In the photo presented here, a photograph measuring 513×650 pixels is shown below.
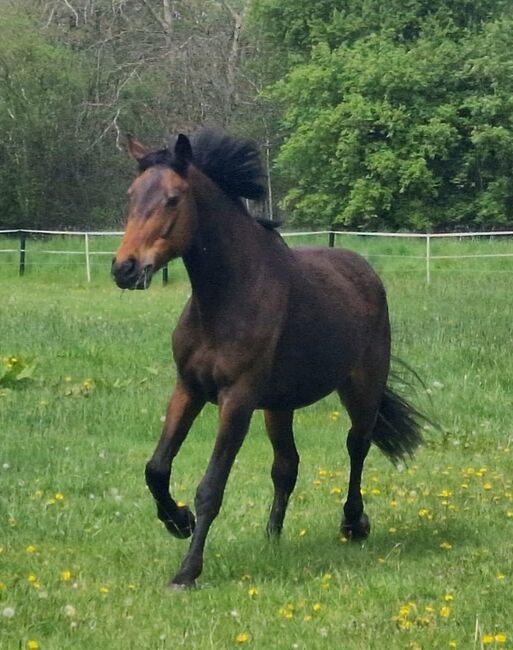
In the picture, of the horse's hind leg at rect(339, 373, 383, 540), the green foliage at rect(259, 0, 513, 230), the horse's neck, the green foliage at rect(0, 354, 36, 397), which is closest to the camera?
the horse's neck

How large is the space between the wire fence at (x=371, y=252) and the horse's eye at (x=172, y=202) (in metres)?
21.8

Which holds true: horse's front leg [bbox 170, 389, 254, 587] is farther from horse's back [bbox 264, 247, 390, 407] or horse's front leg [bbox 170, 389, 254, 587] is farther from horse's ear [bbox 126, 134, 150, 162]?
horse's ear [bbox 126, 134, 150, 162]

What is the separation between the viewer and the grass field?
17.9 ft

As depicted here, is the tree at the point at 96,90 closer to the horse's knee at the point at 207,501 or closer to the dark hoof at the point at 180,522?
the dark hoof at the point at 180,522

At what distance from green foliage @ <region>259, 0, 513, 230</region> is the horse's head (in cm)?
3605

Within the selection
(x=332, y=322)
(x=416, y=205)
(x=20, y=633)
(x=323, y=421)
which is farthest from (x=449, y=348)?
(x=416, y=205)

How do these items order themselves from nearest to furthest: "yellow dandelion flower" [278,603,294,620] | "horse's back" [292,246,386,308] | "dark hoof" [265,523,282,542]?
"yellow dandelion flower" [278,603,294,620] < "dark hoof" [265,523,282,542] < "horse's back" [292,246,386,308]

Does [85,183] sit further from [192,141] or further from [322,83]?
[192,141]

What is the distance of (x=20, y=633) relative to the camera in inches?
208

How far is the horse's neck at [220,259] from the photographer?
254 inches

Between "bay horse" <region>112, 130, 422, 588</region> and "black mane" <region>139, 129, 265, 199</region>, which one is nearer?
"bay horse" <region>112, 130, 422, 588</region>

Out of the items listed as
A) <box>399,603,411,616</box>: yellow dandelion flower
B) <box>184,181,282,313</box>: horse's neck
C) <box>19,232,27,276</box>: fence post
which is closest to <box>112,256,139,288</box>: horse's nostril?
<box>184,181,282,313</box>: horse's neck

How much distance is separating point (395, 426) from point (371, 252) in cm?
2378

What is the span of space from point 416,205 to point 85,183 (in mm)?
14482
